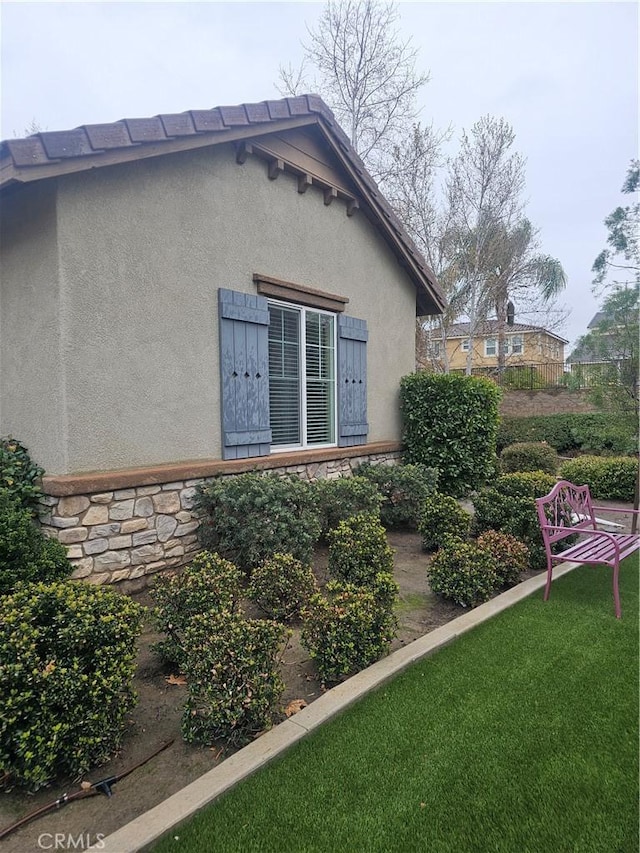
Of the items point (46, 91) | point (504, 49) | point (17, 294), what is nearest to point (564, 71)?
point (504, 49)

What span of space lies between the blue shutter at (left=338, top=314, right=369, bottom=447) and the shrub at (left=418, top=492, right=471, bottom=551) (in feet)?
6.55

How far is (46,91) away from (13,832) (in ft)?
55.0

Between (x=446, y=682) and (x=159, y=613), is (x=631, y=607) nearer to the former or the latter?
(x=446, y=682)

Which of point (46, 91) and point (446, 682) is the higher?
point (46, 91)

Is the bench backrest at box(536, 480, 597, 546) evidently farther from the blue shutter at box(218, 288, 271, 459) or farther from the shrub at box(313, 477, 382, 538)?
the blue shutter at box(218, 288, 271, 459)

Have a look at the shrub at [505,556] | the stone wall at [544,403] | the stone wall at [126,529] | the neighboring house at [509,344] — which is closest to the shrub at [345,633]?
the shrub at [505,556]

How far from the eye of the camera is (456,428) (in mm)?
8250

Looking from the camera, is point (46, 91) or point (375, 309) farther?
point (46, 91)

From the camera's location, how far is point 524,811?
7.25ft

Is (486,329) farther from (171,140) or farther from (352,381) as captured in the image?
(171,140)

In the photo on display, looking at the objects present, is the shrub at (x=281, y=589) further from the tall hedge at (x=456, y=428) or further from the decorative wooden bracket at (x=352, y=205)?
the decorative wooden bracket at (x=352, y=205)

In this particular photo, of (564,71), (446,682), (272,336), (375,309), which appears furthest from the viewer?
(375,309)

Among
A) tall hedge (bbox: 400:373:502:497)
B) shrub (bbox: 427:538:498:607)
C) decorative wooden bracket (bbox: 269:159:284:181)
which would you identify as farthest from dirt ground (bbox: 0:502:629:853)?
decorative wooden bracket (bbox: 269:159:284:181)

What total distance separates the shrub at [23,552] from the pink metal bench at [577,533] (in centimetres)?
421
